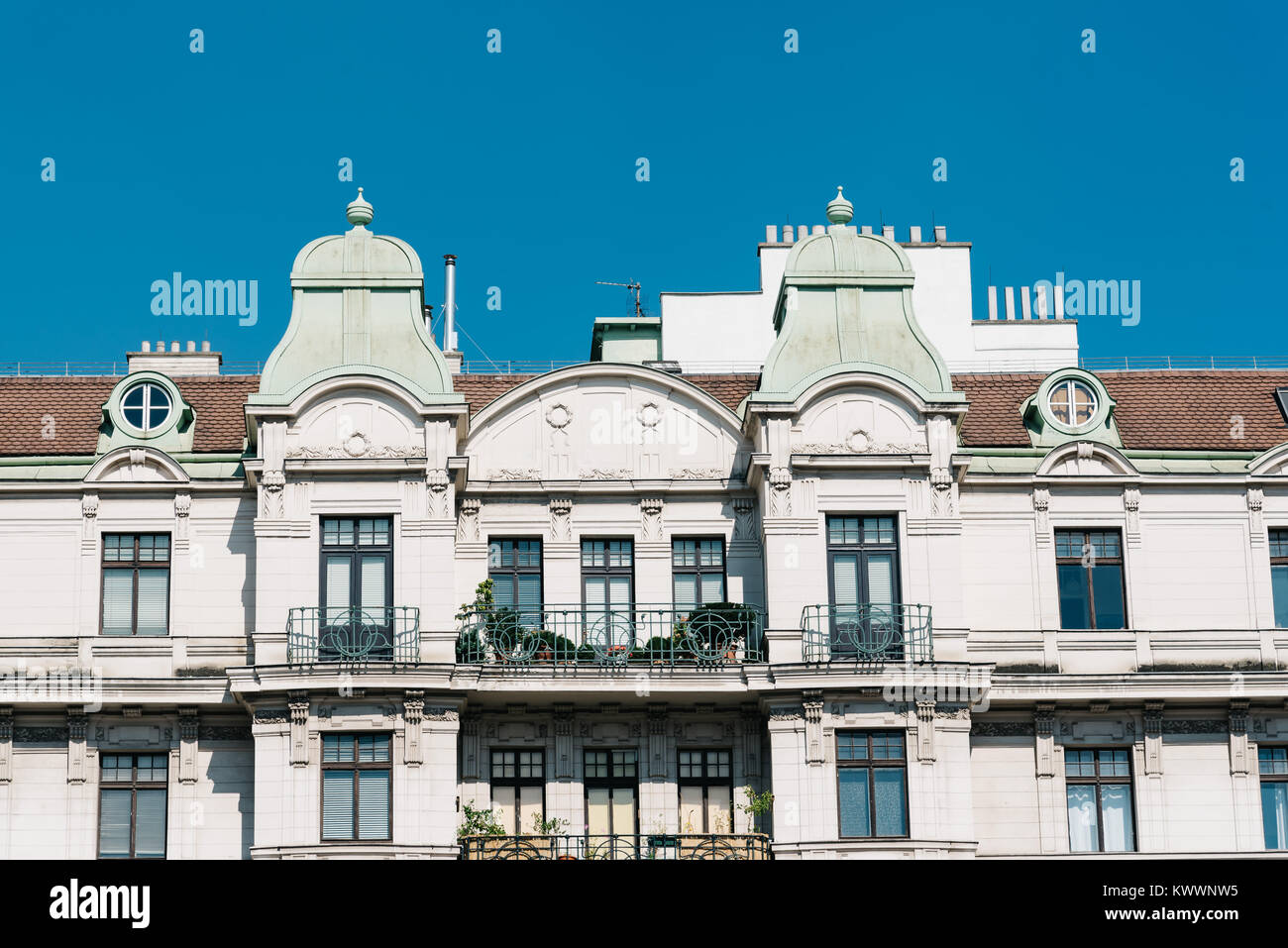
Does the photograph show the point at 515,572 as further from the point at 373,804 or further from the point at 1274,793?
the point at 1274,793

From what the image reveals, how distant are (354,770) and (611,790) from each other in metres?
4.68

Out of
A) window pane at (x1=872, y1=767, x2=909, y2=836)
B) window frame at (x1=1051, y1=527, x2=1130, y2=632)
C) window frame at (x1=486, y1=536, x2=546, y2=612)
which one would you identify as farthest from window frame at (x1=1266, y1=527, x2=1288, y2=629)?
window frame at (x1=486, y1=536, x2=546, y2=612)

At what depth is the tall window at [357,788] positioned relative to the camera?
3488 centimetres

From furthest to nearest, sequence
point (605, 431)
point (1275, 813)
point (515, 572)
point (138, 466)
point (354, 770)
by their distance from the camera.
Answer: point (605, 431), point (515, 572), point (138, 466), point (1275, 813), point (354, 770)

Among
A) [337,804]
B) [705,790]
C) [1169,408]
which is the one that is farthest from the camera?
[1169,408]

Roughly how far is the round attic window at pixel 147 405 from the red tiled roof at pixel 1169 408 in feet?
49.3

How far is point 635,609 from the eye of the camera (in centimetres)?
3753

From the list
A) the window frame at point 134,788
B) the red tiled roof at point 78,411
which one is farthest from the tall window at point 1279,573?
the window frame at point 134,788

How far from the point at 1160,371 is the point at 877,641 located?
1049 centimetres

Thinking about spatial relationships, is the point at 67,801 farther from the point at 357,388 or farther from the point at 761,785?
the point at 761,785

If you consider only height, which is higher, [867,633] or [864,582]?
[864,582]

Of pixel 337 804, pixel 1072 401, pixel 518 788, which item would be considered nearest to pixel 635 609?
pixel 518 788
